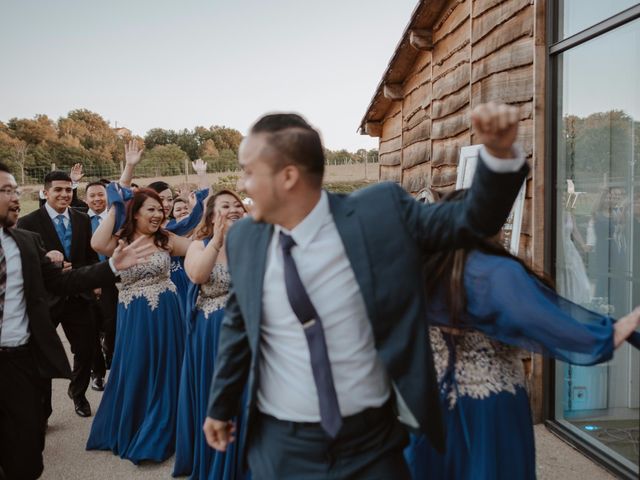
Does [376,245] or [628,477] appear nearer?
[376,245]

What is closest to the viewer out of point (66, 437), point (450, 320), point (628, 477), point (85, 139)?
point (450, 320)

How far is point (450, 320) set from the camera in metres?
2.69

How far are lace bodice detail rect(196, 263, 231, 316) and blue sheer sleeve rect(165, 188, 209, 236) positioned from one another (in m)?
0.96

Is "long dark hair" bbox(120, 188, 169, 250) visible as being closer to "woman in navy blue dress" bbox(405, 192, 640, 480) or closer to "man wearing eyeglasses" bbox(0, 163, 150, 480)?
"man wearing eyeglasses" bbox(0, 163, 150, 480)

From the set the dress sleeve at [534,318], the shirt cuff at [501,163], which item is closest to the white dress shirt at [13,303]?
the dress sleeve at [534,318]

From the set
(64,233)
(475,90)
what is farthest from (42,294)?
(475,90)

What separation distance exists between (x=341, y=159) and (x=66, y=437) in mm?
37948

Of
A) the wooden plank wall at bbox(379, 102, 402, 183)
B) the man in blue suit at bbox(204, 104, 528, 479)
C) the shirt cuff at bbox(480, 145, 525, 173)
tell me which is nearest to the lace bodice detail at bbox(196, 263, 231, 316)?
the man in blue suit at bbox(204, 104, 528, 479)

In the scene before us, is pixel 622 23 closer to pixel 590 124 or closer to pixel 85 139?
pixel 590 124

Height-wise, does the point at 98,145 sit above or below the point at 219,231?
above

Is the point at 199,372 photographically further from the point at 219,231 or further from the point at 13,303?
the point at 13,303

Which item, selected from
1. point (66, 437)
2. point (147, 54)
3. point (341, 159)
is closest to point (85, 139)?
point (147, 54)

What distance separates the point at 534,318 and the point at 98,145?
6992 cm

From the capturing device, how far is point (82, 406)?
6250mm
